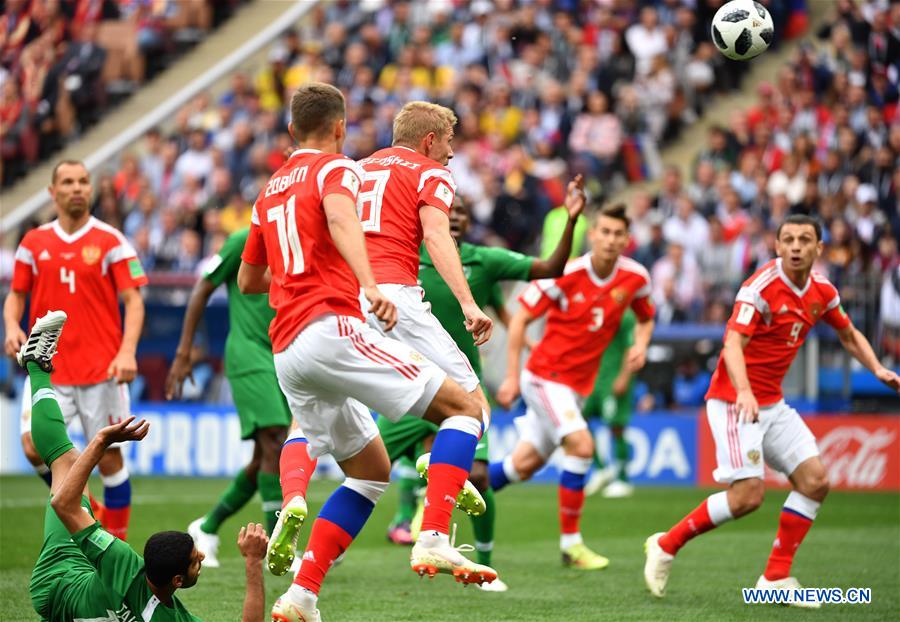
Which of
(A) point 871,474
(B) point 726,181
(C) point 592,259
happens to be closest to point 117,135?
(B) point 726,181

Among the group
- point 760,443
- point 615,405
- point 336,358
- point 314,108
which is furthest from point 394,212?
point 615,405

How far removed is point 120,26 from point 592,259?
18912 mm

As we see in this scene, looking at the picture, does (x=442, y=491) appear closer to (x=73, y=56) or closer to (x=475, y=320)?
(x=475, y=320)

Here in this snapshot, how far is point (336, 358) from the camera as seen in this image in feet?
22.0

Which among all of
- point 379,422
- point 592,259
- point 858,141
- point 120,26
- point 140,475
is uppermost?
point 120,26

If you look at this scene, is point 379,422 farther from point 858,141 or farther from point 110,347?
point 858,141

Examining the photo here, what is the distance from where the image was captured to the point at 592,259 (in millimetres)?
11352

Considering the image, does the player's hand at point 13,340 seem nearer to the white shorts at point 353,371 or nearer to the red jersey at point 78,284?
the red jersey at point 78,284

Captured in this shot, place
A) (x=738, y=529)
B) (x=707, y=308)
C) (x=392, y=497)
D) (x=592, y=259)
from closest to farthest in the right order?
(x=592, y=259) → (x=738, y=529) → (x=392, y=497) → (x=707, y=308)

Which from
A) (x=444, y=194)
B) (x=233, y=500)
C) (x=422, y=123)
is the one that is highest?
(x=422, y=123)

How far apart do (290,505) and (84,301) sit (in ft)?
10.6

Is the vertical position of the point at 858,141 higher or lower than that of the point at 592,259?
higher

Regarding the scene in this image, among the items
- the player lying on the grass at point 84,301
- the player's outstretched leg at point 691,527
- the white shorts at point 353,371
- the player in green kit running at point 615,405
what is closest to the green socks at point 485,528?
the player's outstretched leg at point 691,527

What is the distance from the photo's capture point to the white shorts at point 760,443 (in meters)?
9.23
